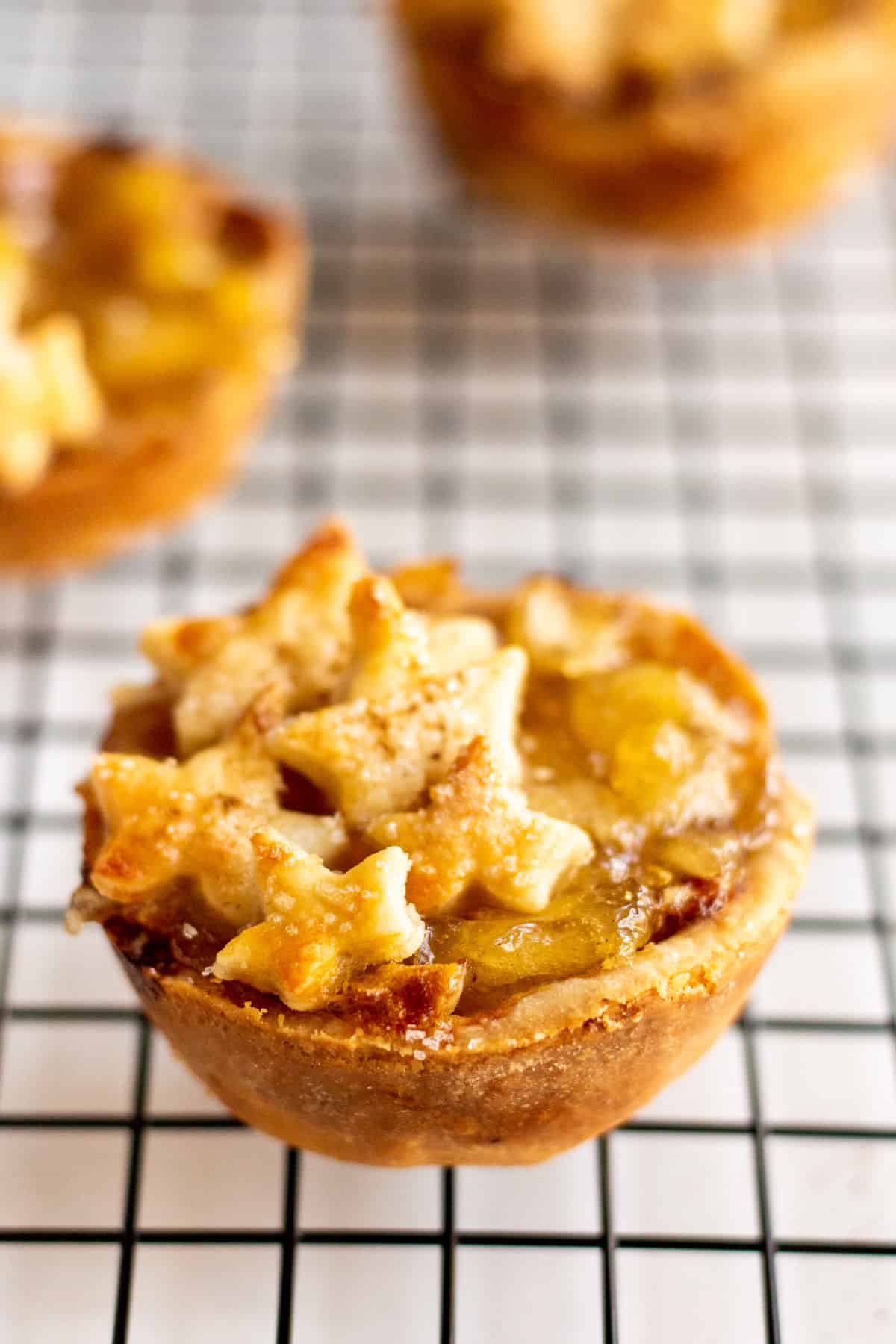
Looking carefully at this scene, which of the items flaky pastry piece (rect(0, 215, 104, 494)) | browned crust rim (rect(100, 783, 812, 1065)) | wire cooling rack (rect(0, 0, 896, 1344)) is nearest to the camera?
browned crust rim (rect(100, 783, 812, 1065))

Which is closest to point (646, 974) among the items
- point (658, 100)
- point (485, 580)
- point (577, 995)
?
point (577, 995)

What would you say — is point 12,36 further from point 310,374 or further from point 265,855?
point 265,855

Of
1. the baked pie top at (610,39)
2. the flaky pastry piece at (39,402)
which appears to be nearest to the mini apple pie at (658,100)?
the baked pie top at (610,39)

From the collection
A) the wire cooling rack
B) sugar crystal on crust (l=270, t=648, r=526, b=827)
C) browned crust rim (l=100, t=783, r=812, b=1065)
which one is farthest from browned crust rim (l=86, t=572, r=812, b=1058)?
the wire cooling rack

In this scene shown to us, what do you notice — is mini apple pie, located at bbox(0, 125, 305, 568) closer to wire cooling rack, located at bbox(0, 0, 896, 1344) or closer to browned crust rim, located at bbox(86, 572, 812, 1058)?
wire cooling rack, located at bbox(0, 0, 896, 1344)

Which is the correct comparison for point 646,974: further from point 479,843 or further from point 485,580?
point 485,580

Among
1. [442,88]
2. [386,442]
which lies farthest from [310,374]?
[442,88]
